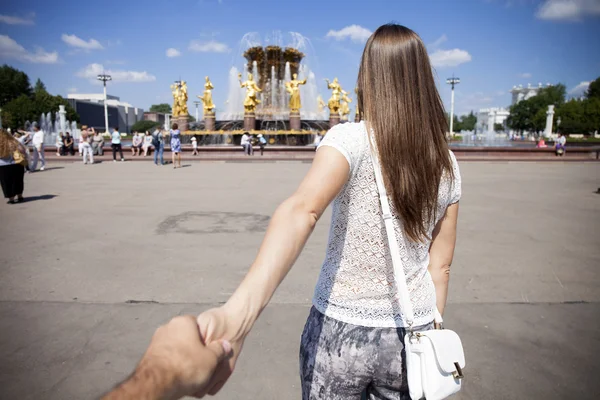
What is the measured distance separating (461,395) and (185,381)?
256cm

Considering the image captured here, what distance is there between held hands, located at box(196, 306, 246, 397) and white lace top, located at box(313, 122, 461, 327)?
22.5 inches

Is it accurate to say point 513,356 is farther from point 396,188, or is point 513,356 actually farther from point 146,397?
point 146,397

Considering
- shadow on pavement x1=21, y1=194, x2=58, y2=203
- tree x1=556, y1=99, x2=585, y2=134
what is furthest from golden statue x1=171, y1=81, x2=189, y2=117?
tree x1=556, y1=99, x2=585, y2=134

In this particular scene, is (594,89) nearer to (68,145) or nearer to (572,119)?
(572,119)

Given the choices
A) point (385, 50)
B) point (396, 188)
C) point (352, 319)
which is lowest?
point (352, 319)

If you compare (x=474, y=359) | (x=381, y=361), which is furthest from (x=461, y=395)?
(x=381, y=361)

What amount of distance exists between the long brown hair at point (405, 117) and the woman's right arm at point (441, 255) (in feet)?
0.92

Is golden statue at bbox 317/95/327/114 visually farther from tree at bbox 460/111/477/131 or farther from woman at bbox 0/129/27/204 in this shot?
tree at bbox 460/111/477/131

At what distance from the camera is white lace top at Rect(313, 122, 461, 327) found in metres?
1.31

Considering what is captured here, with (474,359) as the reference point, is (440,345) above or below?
above

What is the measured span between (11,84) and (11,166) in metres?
85.8

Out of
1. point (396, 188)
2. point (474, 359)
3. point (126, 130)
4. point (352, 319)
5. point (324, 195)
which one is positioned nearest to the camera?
point (324, 195)

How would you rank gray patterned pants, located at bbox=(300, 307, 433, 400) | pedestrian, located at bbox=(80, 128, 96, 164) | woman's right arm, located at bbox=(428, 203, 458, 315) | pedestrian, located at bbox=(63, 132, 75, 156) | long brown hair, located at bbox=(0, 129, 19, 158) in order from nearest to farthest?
1. gray patterned pants, located at bbox=(300, 307, 433, 400)
2. woman's right arm, located at bbox=(428, 203, 458, 315)
3. long brown hair, located at bbox=(0, 129, 19, 158)
4. pedestrian, located at bbox=(80, 128, 96, 164)
5. pedestrian, located at bbox=(63, 132, 75, 156)

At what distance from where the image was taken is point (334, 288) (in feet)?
4.63
